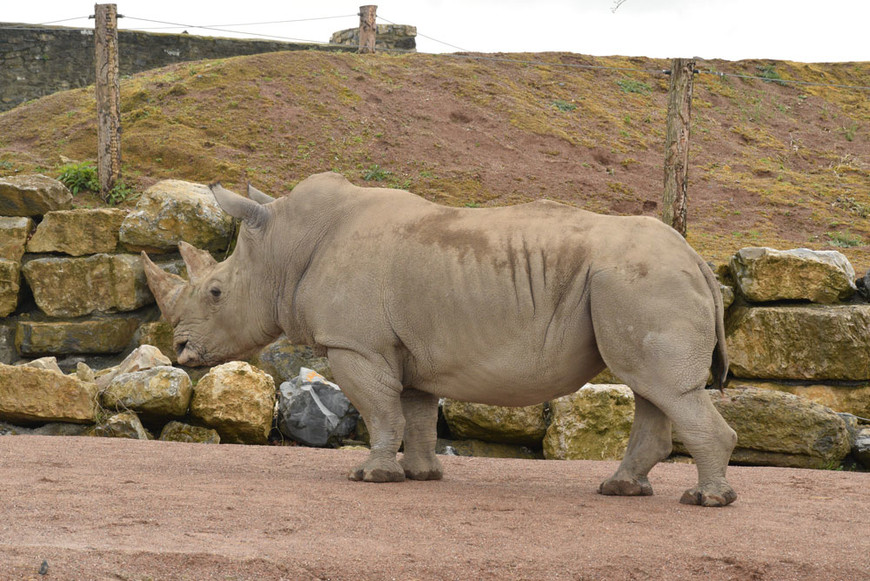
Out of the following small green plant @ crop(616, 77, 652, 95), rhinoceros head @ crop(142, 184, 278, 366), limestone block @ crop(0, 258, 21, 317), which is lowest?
limestone block @ crop(0, 258, 21, 317)

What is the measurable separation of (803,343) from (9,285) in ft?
29.3

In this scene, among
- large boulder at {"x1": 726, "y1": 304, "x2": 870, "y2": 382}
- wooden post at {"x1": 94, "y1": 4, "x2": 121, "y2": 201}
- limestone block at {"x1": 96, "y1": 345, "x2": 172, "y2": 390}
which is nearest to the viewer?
limestone block at {"x1": 96, "y1": 345, "x2": 172, "y2": 390}

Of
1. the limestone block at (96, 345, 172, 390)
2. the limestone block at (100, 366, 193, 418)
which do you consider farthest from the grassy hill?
the limestone block at (100, 366, 193, 418)

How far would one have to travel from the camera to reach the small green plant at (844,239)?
16688 mm

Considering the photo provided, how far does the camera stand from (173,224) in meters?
12.0

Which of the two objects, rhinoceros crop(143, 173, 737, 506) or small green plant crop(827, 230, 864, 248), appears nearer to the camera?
rhinoceros crop(143, 173, 737, 506)

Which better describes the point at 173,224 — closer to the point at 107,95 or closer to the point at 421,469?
the point at 107,95

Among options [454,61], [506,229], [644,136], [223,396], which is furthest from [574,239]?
[454,61]

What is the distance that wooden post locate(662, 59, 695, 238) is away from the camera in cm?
1319

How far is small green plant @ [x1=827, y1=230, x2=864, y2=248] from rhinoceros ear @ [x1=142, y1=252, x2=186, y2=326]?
12370 millimetres

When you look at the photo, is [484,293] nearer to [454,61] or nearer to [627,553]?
[627,553]

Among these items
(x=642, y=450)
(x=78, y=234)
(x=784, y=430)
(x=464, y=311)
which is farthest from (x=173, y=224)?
(x=642, y=450)

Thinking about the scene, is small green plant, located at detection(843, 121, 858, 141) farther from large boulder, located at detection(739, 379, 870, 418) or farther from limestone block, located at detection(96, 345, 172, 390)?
limestone block, located at detection(96, 345, 172, 390)

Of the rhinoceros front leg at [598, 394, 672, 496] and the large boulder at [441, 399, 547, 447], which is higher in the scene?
the rhinoceros front leg at [598, 394, 672, 496]
